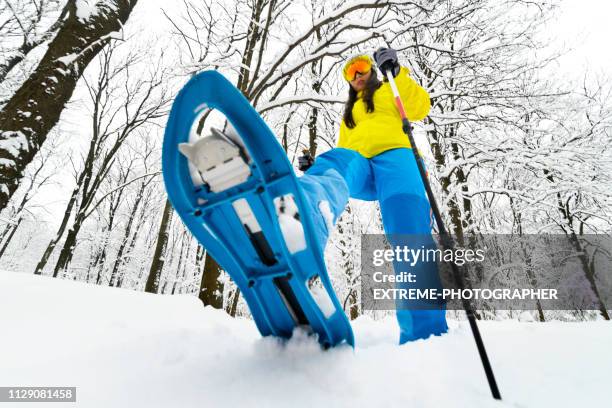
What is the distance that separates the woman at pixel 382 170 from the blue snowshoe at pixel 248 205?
0.16 m

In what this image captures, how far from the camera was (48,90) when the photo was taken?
103 inches

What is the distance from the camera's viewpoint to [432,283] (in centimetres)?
172

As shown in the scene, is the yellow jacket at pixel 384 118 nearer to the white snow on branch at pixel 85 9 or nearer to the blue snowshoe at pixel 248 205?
the blue snowshoe at pixel 248 205

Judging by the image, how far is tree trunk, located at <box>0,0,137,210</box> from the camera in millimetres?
2414

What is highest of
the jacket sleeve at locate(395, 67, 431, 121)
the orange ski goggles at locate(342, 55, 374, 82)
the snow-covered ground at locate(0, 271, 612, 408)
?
the orange ski goggles at locate(342, 55, 374, 82)

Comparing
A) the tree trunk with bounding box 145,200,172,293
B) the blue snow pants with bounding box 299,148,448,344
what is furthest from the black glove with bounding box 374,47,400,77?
the tree trunk with bounding box 145,200,172,293

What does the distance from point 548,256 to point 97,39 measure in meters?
15.1

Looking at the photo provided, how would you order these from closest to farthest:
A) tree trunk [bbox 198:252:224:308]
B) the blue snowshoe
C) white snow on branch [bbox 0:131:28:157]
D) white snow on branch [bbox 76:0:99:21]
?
the blue snowshoe
white snow on branch [bbox 0:131:28:157]
white snow on branch [bbox 76:0:99:21]
tree trunk [bbox 198:252:224:308]

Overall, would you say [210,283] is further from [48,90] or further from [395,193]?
[395,193]

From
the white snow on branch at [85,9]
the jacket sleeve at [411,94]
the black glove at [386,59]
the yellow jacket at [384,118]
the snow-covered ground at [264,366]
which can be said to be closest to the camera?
the snow-covered ground at [264,366]

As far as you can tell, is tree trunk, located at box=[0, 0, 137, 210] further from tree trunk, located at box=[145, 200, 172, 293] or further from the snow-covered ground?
tree trunk, located at box=[145, 200, 172, 293]

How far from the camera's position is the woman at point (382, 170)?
1.41 m

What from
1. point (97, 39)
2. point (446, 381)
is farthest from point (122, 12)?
point (446, 381)

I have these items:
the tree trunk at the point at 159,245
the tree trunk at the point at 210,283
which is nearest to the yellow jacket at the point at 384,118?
the tree trunk at the point at 210,283
